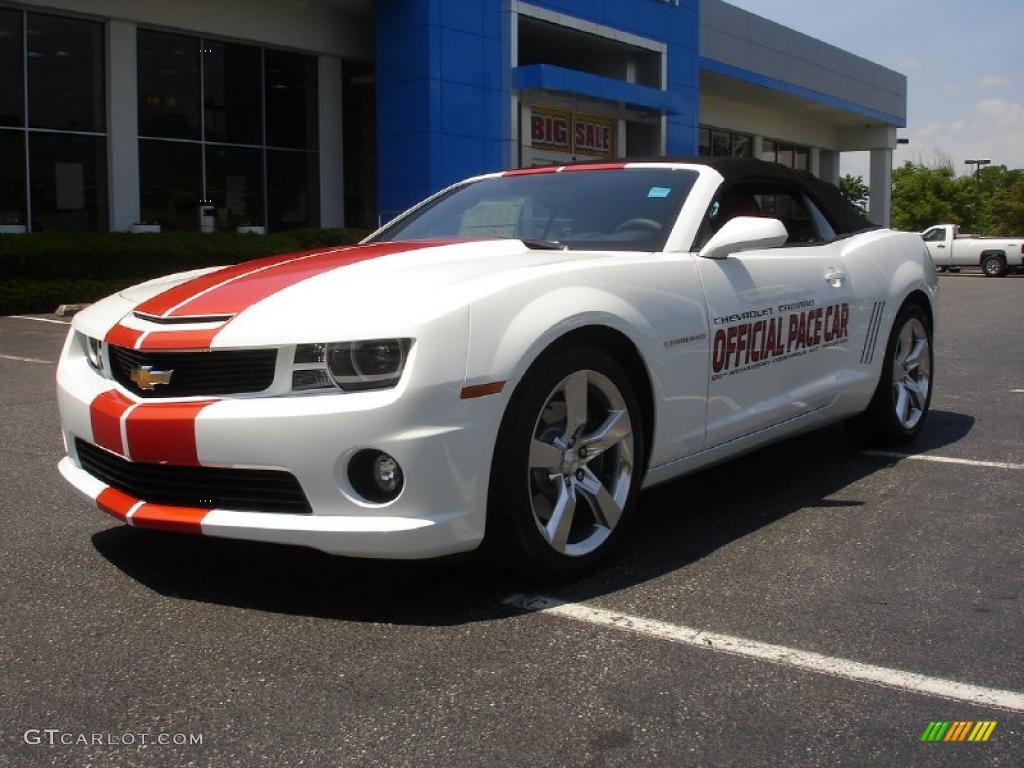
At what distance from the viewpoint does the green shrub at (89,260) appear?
1516cm

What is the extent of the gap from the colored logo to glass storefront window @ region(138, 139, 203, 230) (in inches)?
716

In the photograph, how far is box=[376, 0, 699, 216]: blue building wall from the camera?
20.8 metres

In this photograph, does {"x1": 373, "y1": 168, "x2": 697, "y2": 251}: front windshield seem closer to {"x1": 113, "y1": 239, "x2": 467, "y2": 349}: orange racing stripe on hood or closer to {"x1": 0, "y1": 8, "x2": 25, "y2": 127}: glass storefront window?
{"x1": 113, "y1": 239, "x2": 467, "y2": 349}: orange racing stripe on hood

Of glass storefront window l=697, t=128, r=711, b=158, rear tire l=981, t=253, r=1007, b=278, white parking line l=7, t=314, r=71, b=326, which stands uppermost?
glass storefront window l=697, t=128, r=711, b=158

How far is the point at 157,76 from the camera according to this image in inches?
752

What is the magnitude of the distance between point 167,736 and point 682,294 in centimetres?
231

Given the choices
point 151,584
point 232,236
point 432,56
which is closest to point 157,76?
point 232,236

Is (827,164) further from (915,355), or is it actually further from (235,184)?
(915,355)

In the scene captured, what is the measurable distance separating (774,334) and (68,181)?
15.9 m

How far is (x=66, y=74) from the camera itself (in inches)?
699

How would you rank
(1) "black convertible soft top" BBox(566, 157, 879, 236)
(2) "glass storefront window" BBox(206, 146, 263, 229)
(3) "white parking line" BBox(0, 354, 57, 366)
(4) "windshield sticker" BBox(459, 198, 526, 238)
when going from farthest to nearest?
(2) "glass storefront window" BBox(206, 146, 263, 229) → (3) "white parking line" BBox(0, 354, 57, 366) → (1) "black convertible soft top" BBox(566, 157, 879, 236) → (4) "windshield sticker" BBox(459, 198, 526, 238)

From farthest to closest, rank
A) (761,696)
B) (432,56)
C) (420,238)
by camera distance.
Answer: (432,56) → (420,238) → (761,696)

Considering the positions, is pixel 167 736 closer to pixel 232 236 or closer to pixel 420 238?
pixel 420 238

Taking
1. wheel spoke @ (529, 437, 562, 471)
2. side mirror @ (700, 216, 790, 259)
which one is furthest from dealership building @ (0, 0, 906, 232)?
wheel spoke @ (529, 437, 562, 471)
